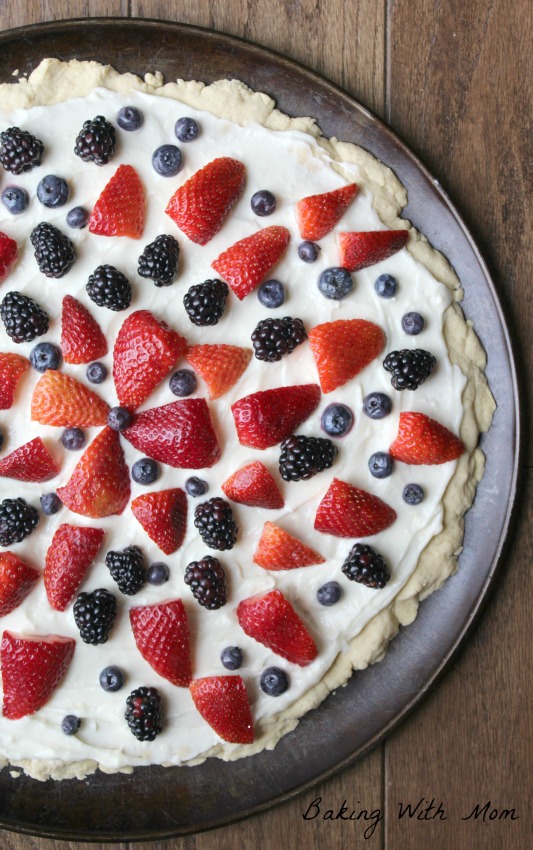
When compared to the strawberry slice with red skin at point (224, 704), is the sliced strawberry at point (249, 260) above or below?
above

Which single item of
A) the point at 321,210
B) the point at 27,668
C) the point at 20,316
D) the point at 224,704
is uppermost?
the point at 321,210

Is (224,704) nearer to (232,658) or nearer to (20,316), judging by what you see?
(232,658)

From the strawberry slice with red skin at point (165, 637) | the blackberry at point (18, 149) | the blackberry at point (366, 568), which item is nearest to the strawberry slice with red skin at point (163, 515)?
the strawberry slice with red skin at point (165, 637)

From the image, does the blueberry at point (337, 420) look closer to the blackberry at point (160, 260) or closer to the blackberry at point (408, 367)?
the blackberry at point (408, 367)

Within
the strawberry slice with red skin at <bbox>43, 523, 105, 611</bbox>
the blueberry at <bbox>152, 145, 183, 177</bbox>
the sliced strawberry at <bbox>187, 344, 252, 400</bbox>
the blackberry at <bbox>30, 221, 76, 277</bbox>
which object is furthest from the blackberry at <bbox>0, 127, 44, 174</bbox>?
the strawberry slice with red skin at <bbox>43, 523, 105, 611</bbox>

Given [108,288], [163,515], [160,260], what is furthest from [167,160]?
[163,515]

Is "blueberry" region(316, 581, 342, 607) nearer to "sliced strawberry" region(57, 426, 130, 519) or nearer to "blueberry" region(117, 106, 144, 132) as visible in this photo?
"sliced strawberry" region(57, 426, 130, 519)
